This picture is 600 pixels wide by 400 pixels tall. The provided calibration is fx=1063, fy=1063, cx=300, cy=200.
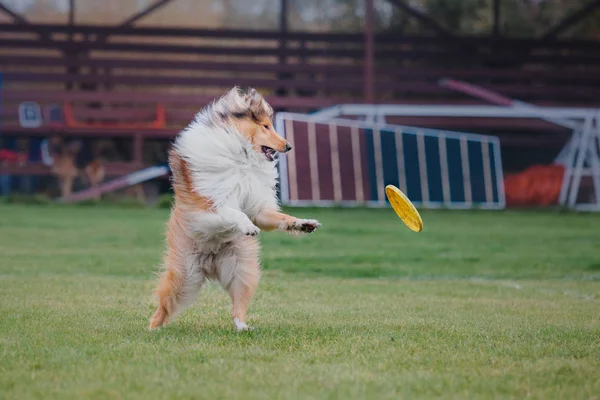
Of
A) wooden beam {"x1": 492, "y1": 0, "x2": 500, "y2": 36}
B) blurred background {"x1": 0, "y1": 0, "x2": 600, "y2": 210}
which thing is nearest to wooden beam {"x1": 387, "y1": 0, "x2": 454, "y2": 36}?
blurred background {"x1": 0, "y1": 0, "x2": 600, "y2": 210}

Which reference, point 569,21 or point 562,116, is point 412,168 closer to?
point 562,116

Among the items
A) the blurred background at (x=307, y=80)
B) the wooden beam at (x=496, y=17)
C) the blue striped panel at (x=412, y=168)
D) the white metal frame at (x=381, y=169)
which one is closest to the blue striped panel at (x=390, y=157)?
the white metal frame at (x=381, y=169)

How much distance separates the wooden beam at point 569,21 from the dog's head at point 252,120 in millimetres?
18839

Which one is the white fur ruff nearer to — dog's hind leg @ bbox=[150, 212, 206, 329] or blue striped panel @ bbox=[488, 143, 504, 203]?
dog's hind leg @ bbox=[150, 212, 206, 329]

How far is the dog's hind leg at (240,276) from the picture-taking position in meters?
6.78

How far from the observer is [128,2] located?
24.6 meters

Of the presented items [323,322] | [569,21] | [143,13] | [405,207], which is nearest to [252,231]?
[323,322]

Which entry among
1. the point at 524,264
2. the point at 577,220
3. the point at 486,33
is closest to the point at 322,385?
the point at 524,264

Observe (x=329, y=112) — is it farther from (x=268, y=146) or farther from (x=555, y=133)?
(x=268, y=146)

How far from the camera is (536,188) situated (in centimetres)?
2238

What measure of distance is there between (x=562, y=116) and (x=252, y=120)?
16.2 m

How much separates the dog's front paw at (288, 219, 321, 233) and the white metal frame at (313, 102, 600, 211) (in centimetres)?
1496

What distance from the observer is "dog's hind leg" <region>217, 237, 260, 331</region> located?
6.78 meters

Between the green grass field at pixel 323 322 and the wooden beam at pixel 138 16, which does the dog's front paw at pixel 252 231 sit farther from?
the wooden beam at pixel 138 16
